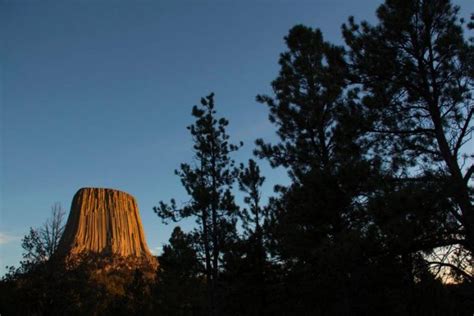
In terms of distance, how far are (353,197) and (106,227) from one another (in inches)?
2902

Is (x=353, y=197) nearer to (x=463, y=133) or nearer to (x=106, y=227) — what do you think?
(x=463, y=133)

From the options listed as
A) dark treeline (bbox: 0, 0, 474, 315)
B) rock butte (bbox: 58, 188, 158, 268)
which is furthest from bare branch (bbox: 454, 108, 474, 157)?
rock butte (bbox: 58, 188, 158, 268)

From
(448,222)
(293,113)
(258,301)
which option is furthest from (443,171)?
(258,301)

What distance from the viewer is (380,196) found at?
10000 mm

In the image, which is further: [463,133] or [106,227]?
[106,227]

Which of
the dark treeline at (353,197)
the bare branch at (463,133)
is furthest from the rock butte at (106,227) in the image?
the bare branch at (463,133)

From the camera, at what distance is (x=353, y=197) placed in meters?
12.6

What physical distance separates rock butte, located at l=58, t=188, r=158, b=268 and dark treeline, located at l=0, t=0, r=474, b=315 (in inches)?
2169

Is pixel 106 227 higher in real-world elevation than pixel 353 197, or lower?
higher

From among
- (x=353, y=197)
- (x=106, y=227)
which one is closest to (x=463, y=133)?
(x=353, y=197)

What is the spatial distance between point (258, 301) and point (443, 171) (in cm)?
1247

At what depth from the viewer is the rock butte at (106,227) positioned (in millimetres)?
73444

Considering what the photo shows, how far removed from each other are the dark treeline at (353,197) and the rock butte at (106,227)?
55.1 metres

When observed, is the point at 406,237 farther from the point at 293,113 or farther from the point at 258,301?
the point at 258,301
